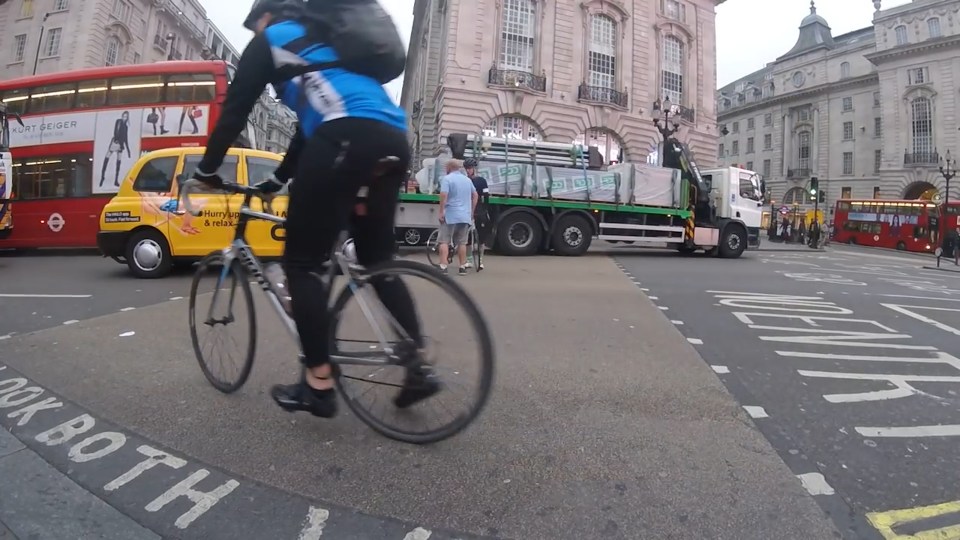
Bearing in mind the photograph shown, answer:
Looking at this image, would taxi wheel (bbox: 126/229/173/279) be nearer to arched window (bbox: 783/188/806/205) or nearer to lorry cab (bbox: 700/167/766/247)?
lorry cab (bbox: 700/167/766/247)

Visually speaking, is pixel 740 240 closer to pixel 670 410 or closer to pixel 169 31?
pixel 670 410

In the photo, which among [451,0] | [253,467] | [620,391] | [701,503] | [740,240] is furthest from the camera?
[451,0]

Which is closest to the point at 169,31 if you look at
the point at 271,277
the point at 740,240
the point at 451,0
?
the point at 451,0

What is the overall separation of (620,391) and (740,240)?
561 inches

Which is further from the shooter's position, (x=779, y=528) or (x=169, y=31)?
(x=169, y=31)

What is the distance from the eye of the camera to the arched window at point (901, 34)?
51625 millimetres

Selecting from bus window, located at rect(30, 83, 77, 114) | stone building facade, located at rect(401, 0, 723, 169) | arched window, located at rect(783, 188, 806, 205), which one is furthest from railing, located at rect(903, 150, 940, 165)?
bus window, located at rect(30, 83, 77, 114)

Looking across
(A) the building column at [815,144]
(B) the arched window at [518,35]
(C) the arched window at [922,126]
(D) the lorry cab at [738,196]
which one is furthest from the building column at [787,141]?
(D) the lorry cab at [738,196]

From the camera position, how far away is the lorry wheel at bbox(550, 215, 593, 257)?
1345 centimetres

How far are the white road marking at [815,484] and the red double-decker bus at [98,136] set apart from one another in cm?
1177

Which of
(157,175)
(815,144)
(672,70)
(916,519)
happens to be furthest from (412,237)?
(815,144)

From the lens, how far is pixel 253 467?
205 centimetres

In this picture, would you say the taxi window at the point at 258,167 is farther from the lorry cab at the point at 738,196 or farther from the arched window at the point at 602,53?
the arched window at the point at 602,53

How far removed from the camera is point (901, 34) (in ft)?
171
